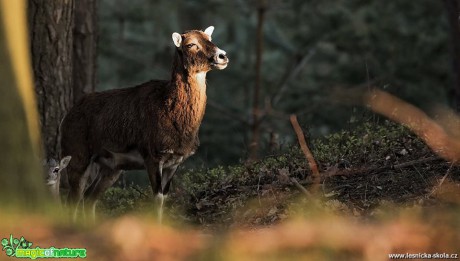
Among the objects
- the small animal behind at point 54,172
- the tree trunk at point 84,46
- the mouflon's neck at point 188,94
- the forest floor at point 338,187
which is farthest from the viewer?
the tree trunk at point 84,46

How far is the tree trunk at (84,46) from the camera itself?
1509cm

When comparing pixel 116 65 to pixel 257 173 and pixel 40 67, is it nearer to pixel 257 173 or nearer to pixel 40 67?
pixel 40 67

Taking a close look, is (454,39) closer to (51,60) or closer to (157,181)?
(51,60)

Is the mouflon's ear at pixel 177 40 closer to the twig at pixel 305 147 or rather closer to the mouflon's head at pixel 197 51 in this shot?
the mouflon's head at pixel 197 51

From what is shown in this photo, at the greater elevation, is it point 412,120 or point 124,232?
point 412,120

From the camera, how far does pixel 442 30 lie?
25156mm

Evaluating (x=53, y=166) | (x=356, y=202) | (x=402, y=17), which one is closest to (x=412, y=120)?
(x=356, y=202)

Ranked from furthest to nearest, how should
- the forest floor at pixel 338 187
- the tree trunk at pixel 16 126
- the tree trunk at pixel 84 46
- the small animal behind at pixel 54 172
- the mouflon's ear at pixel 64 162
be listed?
the tree trunk at pixel 84 46
the mouflon's ear at pixel 64 162
the small animal behind at pixel 54 172
the forest floor at pixel 338 187
the tree trunk at pixel 16 126

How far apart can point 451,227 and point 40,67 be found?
7542mm

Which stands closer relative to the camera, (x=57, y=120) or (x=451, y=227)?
(x=451, y=227)

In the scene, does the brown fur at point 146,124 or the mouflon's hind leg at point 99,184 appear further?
the mouflon's hind leg at point 99,184

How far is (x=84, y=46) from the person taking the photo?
15.2 m

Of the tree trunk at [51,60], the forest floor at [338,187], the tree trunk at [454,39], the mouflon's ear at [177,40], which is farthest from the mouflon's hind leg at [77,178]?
the tree trunk at [454,39]
